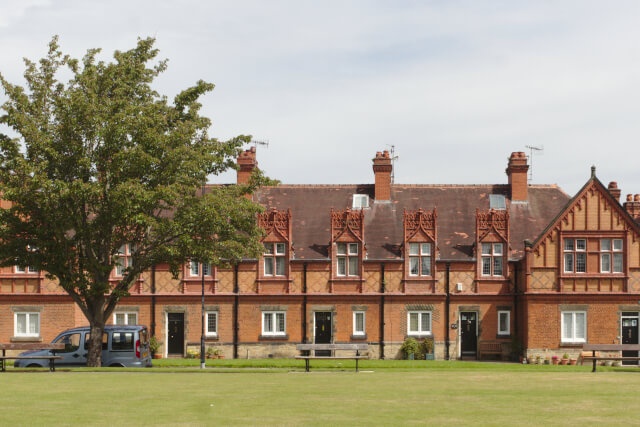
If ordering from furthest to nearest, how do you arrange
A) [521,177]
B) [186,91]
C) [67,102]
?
[521,177] → [186,91] → [67,102]

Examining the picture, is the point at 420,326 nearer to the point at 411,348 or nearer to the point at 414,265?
the point at 411,348

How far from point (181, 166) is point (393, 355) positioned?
18176 millimetres

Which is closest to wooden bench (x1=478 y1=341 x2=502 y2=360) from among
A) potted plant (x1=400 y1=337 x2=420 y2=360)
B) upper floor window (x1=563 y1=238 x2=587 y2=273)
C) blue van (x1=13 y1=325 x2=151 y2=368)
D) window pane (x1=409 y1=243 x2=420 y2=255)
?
potted plant (x1=400 y1=337 x2=420 y2=360)

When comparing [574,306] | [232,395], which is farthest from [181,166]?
[574,306]

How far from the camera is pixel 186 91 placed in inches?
1478

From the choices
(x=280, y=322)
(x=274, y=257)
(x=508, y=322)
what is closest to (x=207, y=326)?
(x=280, y=322)

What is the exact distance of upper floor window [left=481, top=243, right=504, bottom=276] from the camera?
1880 inches

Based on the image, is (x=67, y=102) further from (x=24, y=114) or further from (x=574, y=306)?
(x=574, y=306)

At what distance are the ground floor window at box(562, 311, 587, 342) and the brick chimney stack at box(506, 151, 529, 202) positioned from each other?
8663mm

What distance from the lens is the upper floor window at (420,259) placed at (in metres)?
47.8

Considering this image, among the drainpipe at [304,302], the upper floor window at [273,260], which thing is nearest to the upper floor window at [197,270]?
the upper floor window at [273,260]

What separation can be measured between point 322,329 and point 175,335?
8302 mm

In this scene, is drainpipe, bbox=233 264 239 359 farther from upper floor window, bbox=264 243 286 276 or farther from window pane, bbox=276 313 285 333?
window pane, bbox=276 313 285 333

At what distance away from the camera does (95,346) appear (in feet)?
115
